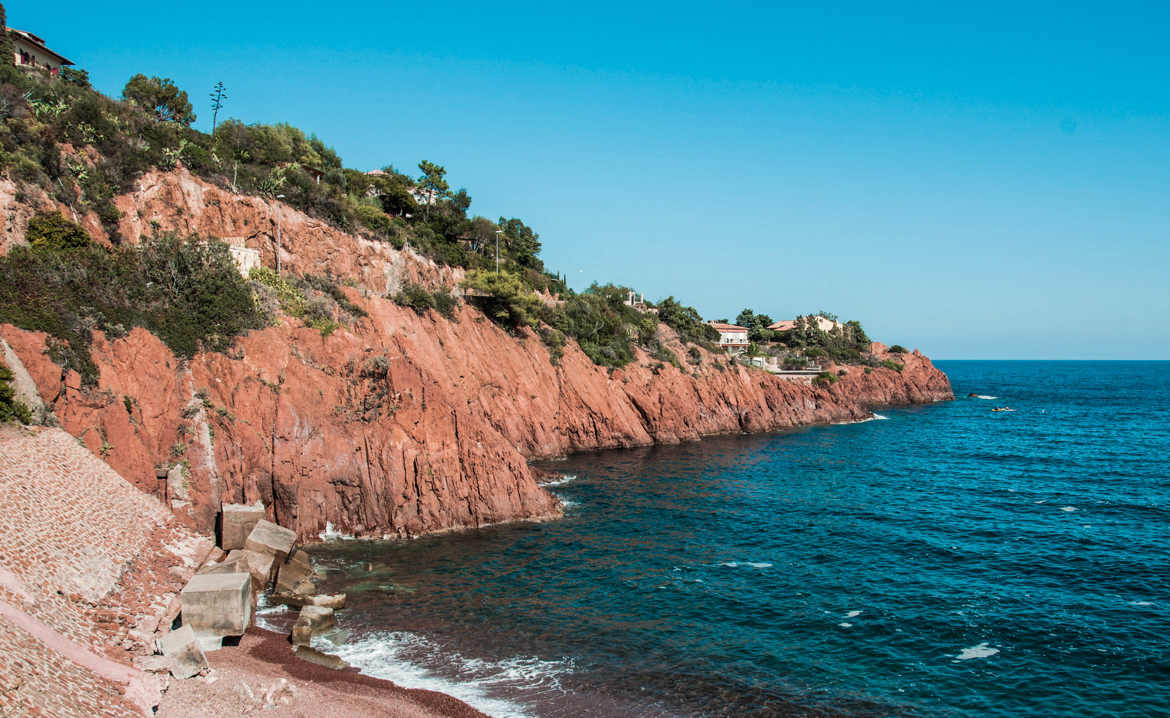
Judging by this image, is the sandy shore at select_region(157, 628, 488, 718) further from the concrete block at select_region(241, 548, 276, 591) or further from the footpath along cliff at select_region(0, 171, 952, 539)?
the footpath along cliff at select_region(0, 171, 952, 539)

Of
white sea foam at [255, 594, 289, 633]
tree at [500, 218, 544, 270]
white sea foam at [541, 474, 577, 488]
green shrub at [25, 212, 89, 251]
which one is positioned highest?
tree at [500, 218, 544, 270]

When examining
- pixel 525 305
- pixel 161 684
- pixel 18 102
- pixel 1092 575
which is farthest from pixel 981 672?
pixel 18 102

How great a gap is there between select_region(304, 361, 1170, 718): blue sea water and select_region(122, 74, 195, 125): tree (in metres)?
42.0

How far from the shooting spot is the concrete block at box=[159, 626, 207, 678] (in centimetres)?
1589

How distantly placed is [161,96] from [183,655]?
51.6 meters

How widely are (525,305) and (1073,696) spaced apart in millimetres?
44206

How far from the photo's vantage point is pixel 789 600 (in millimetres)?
24516

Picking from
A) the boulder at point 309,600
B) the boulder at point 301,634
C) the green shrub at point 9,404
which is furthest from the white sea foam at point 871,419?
the green shrub at point 9,404

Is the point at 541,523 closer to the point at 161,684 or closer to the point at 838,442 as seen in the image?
the point at 161,684

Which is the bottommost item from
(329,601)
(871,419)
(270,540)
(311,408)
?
(329,601)

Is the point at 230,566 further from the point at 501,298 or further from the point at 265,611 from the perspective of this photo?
the point at 501,298

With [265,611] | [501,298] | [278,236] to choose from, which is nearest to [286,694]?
[265,611]

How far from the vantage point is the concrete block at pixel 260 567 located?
23.5m

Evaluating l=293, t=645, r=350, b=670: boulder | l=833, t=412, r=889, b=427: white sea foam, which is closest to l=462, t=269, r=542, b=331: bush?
l=293, t=645, r=350, b=670: boulder
